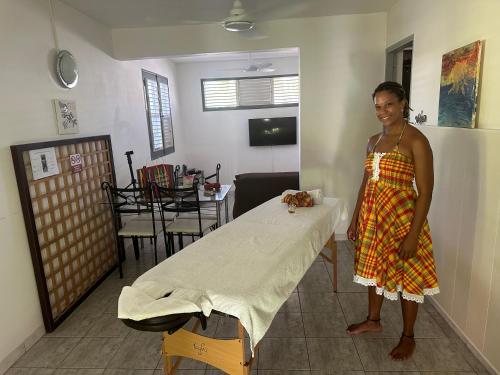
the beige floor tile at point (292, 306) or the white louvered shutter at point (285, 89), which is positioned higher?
the white louvered shutter at point (285, 89)

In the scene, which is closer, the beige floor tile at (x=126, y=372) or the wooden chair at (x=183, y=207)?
the beige floor tile at (x=126, y=372)

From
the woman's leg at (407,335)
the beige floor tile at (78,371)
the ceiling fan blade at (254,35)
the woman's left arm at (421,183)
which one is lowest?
the beige floor tile at (78,371)

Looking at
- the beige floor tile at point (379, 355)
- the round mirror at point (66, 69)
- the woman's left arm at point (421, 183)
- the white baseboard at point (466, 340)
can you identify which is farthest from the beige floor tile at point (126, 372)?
the round mirror at point (66, 69)

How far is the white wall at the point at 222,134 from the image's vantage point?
6.36 meters

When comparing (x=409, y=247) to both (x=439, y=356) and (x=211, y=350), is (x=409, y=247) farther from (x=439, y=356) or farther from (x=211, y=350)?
(x=211, y=350)

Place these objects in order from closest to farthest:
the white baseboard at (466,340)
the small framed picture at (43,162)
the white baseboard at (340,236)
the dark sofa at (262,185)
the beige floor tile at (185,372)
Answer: the white baseboard at (466,340), the beige floor tile at (185,372), the small framed picture at (43,162), the white baseboard at (340,236), the dark sofa at (262,185)

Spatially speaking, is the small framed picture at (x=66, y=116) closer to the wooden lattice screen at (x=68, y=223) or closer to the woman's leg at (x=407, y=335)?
the wooden lattice screen at (x=68, y=223)

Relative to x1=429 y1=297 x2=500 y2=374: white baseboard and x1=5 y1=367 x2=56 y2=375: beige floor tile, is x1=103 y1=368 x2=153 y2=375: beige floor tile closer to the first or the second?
x1=5 y1=367 x2=56 y2=375: beige floor tile

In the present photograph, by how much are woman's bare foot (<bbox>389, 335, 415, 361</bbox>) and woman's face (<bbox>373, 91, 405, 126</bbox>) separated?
1299mm

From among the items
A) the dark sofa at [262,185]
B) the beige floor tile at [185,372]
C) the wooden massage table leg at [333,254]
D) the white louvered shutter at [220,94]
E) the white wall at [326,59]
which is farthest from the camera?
the white louvered shutter at [220,94]

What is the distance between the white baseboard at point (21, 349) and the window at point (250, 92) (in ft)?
16.2

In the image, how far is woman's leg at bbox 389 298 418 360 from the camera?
194cm

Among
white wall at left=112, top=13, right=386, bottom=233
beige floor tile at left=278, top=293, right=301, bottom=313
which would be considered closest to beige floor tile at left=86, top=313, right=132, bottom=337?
beige floor tile at left=278, top=293, right=301, bottom=313

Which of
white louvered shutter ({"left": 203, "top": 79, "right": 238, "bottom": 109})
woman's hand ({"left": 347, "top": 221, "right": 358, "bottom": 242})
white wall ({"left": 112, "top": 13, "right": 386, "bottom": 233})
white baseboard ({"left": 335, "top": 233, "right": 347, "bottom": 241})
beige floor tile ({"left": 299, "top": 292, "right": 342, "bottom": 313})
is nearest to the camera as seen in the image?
woman's hand ({"left": 347, "top": 221, "right": 358, "bottom": 242})
